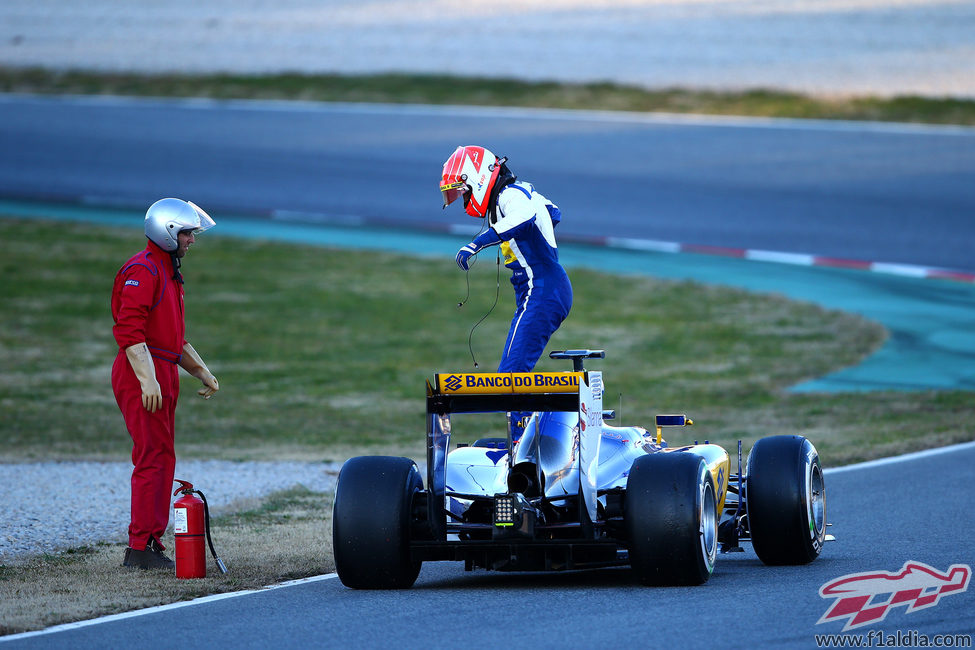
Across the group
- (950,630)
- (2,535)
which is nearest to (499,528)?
(950,630)

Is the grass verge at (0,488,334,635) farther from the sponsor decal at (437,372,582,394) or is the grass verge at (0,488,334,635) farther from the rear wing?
the sponsor decal at (437,372,582,394)

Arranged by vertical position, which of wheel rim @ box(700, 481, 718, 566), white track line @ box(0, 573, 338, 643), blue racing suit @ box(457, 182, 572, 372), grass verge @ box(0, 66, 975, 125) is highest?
grass verge @ box(0, 66, 975, 125)

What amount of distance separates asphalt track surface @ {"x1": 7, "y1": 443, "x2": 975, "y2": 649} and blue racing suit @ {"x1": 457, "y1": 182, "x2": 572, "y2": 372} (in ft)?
4.65

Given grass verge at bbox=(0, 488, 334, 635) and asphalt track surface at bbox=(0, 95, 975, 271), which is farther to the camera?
asphalt track surface at bbox=(0, 95, 975, 271)

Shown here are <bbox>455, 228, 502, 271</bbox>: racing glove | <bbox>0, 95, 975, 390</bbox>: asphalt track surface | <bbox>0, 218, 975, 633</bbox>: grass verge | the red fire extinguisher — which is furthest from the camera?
<bbox>0, 95, 975, 390</bbox>: asphalt track surface

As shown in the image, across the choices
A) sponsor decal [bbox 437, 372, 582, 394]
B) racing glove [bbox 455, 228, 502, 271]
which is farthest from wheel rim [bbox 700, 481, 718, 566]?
racing glove [bbox 455, 228, 502, 271]

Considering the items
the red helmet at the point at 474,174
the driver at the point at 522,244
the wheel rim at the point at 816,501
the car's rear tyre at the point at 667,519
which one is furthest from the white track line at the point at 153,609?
the wheel rim at the point at 816,501

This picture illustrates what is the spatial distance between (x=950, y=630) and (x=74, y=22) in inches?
1718

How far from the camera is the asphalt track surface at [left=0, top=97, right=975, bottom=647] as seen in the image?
760 centimetres

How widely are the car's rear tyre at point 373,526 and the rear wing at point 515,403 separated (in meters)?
0.19

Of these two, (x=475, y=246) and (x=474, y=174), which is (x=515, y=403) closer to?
(x=475, y=246)

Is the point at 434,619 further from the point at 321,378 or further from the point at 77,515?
the point at 321,378

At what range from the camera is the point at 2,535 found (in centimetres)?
1077

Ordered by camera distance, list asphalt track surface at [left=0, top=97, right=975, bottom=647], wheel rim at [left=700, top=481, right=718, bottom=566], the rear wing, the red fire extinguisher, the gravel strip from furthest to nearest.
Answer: the gravel strip, the red fire extinguisher, the rear wing, wheel rim at [left=700, top=481, right=718, bottom=566], asphalt track surface at [left=0, top=97, right=975, bottom=647]
